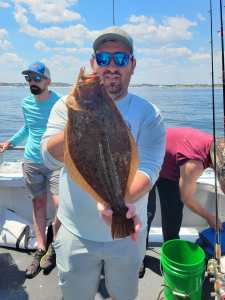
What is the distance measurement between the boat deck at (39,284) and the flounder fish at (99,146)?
197 centimetres

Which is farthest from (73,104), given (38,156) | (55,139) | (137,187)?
(38,156)

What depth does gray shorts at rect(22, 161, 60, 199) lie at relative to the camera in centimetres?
382

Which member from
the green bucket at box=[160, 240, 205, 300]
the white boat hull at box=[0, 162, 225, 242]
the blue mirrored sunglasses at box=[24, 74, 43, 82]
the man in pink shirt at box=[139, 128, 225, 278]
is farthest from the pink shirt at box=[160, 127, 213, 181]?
the blue mirrored sunglasses at box=[24, 74, 43, 82]

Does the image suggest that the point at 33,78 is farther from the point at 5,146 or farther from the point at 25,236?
the point at 25,236

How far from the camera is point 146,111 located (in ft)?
6.55

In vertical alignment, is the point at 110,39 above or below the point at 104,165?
above

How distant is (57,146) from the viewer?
1723mm

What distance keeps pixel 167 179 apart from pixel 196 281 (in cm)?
103

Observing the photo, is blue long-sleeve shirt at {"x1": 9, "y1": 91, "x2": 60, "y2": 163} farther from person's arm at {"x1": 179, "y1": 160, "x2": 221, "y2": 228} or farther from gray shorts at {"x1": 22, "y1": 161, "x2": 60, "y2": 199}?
person's arm at {"x1": 179, "y1": 160, "x2": 221, "y2": 228}

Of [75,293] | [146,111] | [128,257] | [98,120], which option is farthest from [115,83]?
[75,293]

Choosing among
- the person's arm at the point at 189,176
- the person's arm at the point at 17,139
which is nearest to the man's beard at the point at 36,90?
the person's arm at the point at 17,139

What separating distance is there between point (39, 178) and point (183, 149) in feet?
5.80

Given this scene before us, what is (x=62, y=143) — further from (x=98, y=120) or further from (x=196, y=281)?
(x=196, y=281)

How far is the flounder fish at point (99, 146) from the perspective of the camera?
1.60m
